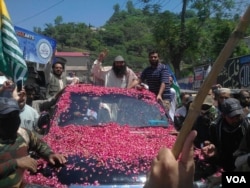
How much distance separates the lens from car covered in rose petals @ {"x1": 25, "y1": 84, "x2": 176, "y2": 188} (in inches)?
171

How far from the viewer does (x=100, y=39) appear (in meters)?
108

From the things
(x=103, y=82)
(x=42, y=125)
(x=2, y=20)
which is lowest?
(x=42, y=125)

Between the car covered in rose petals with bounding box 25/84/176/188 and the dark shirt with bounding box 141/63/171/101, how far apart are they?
5.11ft

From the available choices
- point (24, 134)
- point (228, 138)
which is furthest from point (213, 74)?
point (228, 138)

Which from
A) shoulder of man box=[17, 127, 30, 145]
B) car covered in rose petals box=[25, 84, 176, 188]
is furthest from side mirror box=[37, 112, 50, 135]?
shoulder of man box=[17, 127, 30, 145]

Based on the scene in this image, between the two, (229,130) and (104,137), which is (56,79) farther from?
(229,130)

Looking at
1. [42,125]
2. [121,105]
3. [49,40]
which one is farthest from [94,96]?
[49,40]

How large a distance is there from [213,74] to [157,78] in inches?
256

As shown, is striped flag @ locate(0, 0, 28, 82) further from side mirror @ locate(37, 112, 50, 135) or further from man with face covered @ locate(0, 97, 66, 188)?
man with face covered @ locate(0, 97, 66, 188)

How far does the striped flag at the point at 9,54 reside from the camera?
292 inches

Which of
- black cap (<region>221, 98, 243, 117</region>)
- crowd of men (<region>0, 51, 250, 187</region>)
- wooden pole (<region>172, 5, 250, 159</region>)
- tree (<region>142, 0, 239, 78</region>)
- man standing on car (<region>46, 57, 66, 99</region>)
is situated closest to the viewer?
wooden pole (<region>172, 5, 250, 159</region>)

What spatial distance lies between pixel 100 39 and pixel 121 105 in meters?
103

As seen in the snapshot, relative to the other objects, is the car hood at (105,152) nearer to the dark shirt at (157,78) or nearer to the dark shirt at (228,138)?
the dark shirt at (228,138)

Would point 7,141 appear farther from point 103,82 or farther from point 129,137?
point 103,82
